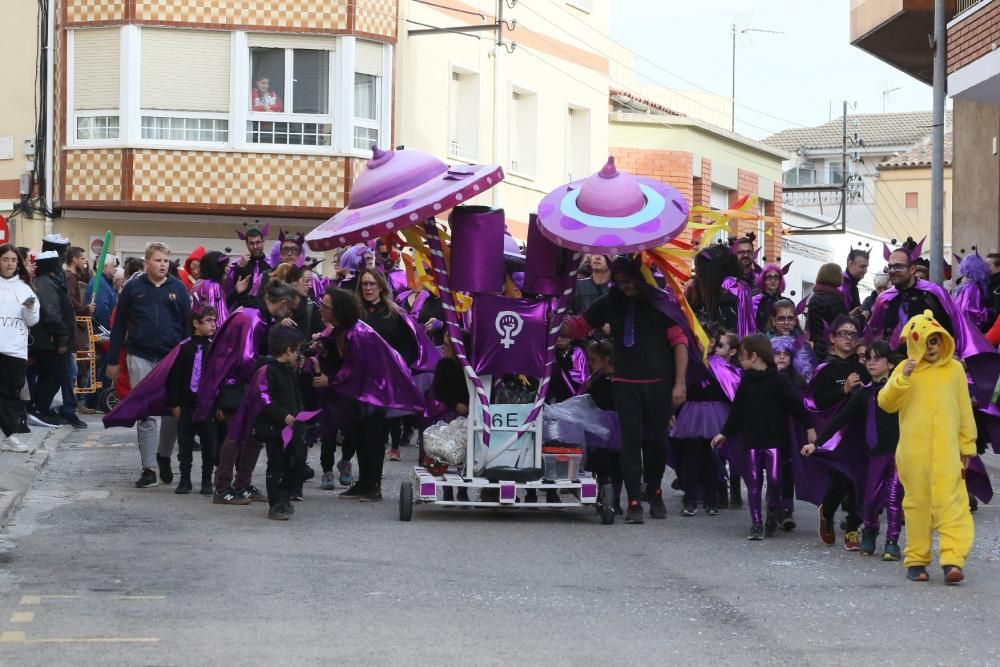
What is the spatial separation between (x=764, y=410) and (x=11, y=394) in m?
6.97

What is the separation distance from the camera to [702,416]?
13.5 m

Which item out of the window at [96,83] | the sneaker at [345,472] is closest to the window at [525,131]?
the window at [96,83]

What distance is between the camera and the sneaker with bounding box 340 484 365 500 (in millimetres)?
13766

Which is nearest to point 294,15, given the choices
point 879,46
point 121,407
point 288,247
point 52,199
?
point 52,199

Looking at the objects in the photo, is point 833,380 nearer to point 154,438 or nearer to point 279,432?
point 279,432

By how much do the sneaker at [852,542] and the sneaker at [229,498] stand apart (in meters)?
4.23

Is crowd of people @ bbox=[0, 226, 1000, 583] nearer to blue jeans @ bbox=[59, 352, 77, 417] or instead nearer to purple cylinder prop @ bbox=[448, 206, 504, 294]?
purple cylinder prop @ bbox=[448, 206, 504, 294]

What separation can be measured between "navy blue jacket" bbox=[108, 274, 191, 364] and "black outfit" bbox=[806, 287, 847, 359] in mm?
5145

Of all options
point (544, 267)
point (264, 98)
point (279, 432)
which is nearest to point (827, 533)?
point (544, 267)

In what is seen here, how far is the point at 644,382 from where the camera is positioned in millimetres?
12750

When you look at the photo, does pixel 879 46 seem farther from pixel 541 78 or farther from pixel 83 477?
pixel 83 477

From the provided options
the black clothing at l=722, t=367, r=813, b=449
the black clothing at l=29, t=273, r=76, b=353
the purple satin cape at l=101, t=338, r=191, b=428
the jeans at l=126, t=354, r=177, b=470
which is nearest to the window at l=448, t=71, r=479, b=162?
the black clothing at l=29, t=273, r=76, b=353

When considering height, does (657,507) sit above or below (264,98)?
below

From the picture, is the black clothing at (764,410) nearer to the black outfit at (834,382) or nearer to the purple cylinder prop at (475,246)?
the black outfit at (834,382)
